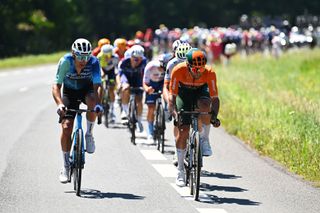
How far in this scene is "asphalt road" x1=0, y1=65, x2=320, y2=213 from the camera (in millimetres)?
10883

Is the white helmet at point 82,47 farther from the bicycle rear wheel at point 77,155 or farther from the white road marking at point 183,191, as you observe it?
the white road marking at point 183,191

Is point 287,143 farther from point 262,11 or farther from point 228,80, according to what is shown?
point 262,11

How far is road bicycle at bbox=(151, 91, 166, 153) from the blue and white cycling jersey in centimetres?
417

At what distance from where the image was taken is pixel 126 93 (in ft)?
62.0

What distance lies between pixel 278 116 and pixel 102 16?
254 feet

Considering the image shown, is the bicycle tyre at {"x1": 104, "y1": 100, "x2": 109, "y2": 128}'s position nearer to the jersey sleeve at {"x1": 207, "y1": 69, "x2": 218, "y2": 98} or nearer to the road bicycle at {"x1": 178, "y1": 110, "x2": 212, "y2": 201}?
the road bicycle at {"x1": 178, "y1": 110, "x2": 212, "y2": 201}

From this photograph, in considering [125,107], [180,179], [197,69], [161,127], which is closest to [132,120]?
[161,127]

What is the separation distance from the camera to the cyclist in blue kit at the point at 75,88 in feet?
39.3

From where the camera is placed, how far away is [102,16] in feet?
314

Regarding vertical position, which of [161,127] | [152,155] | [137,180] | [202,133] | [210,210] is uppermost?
[202,133]

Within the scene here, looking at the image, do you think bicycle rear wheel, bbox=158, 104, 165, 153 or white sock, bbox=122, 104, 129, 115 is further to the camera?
white sock, bbox=122, 104, 129, 115

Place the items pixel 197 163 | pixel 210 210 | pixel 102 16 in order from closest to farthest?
pixel 210 210 → pixel 197 163 → pixel 102 16

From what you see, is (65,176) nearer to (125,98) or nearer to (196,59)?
(196,59)

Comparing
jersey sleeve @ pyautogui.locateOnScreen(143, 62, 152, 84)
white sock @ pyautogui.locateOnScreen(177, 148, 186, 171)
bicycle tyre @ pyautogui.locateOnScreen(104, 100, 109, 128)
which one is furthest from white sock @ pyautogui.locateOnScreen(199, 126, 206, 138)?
bicycle tyre @ pyautogui.locateOnScreen(104, 100, 109, 128)
